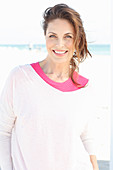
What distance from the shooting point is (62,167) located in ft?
3.43

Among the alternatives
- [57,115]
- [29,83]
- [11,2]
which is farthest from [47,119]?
[11,2]

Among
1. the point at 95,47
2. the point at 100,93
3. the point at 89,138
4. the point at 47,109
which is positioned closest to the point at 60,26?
the point at 47,109

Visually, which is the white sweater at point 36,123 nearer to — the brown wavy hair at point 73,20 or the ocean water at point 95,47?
the brown wavy hair at point 73,20

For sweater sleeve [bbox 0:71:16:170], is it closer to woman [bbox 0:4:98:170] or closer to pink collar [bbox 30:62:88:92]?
woman [bbox 0:4:98:170]

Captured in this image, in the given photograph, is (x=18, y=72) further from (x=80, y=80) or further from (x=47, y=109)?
(x=80, y=80)

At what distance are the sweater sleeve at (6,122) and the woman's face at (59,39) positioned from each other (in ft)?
0.58

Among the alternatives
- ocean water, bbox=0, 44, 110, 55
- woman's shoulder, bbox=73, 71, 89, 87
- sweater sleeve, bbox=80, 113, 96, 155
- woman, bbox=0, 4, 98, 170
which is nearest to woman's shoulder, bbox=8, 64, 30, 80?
woman, bbox=0, 4, 98, 170

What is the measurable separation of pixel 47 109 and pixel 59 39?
0.26m

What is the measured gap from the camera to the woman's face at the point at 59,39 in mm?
1011

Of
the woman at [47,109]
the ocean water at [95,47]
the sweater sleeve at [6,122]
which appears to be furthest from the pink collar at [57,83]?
the ocean water at [95,47]

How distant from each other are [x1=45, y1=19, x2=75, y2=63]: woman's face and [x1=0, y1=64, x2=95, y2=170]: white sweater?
0.30ft

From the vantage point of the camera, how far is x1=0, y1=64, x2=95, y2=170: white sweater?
3.22 ft

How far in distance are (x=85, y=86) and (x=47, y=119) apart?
0.84 feet

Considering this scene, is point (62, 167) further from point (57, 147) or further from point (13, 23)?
point (13, 23)
